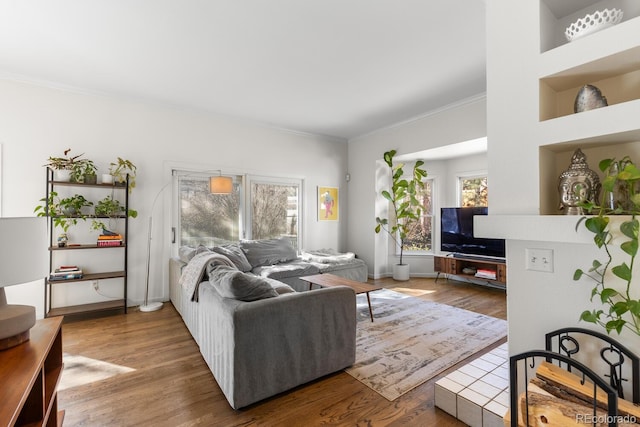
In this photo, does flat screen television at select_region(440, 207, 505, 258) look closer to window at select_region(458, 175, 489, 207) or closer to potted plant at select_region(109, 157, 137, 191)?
window at select_region(458, 175, 489, 207)

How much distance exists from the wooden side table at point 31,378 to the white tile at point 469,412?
6.68ft

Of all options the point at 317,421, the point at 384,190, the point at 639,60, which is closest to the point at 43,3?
the point at 317,421

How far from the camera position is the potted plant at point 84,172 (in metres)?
3.39

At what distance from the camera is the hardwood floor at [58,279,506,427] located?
5.79 feet

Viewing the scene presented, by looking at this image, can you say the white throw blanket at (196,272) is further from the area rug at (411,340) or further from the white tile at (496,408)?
the white tile at (496,408)

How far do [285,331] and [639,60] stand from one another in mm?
2308

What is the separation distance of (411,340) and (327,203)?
3.42 m

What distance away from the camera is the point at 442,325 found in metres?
3.25

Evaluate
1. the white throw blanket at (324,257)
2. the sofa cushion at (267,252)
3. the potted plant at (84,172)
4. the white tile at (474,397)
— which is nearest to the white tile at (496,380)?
the white tile at (474,397)

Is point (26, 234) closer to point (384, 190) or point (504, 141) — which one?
point (504, 141)

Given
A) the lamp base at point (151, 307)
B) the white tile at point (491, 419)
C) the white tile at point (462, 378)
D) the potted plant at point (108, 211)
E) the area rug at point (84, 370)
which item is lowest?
the area rug at point (84, 370)

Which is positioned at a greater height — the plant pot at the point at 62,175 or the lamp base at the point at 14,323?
the plant pot at the point at 62,175

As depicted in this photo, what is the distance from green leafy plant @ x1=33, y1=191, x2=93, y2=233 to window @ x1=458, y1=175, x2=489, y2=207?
591 cm

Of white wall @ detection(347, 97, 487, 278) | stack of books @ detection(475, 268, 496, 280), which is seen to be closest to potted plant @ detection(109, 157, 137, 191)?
white wall @ detection(347, 97, 487, 278)
